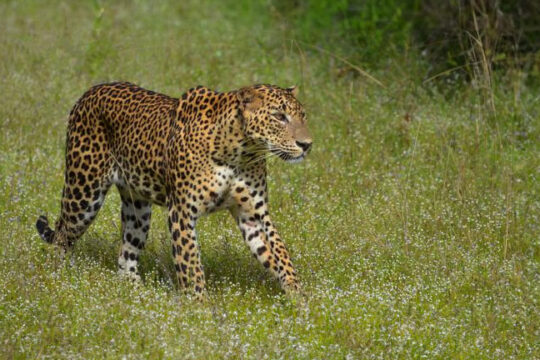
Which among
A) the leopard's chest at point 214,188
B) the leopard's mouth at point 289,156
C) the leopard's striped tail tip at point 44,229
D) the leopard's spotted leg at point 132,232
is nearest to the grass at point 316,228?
the leopard's striped tail tip at point 44,229

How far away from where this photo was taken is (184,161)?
22.4 feet

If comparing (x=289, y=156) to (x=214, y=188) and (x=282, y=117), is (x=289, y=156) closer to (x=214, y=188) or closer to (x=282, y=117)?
(x=282, y=117)

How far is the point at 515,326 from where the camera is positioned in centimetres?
644

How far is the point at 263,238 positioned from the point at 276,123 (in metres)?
0.92

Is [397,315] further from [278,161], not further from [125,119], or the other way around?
[278,161]

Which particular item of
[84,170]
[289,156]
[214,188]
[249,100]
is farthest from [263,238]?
[84,170]

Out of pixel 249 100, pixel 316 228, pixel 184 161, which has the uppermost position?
pixel 249 100

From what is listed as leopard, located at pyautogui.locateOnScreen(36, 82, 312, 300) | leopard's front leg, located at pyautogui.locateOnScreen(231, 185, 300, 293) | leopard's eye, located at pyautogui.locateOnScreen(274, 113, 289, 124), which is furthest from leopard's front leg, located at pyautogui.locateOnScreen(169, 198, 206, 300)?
leopard's eye, located at pyautogui.locateOnScreen(274, 113, 289, 124)

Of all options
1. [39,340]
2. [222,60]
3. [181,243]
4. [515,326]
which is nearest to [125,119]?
[181,243]

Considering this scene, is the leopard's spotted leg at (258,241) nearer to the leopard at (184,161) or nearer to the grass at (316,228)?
the leopard at (184,161)

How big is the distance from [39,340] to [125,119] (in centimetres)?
210

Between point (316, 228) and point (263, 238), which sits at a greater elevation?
point (263, 238)

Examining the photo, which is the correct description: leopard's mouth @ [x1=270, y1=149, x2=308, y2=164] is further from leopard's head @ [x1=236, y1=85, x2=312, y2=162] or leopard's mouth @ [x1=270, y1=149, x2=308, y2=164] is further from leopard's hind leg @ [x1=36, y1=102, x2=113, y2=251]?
leopard's hind leg @ [x1=36, y1=102, x2=113, y2=251]

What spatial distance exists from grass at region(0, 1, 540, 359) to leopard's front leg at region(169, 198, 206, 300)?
143 millimetres
